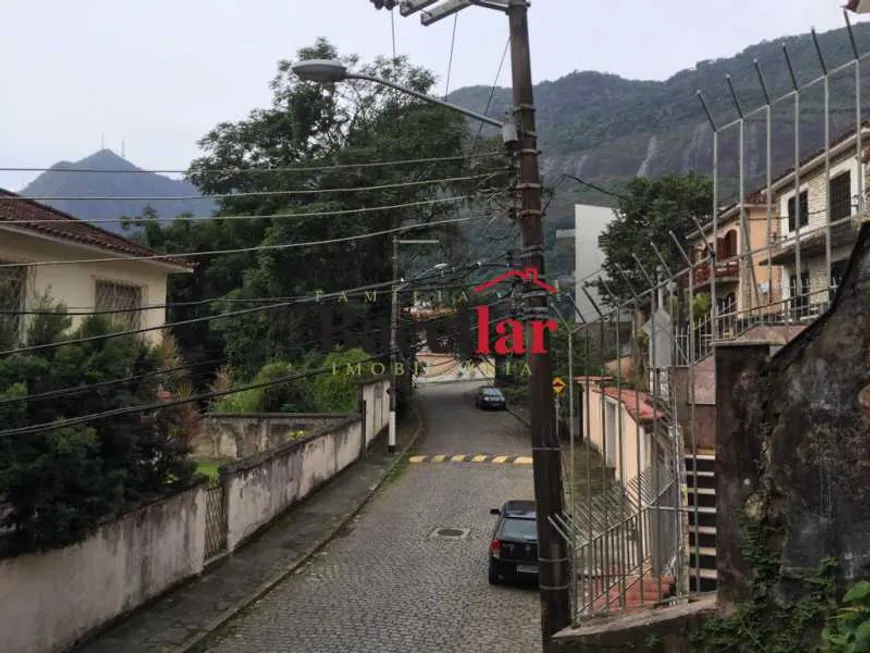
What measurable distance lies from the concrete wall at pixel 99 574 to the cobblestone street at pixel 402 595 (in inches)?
56.4

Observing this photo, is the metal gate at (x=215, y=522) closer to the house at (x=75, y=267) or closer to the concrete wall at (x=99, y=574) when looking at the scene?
the concrete wall at (x=99, y=574)

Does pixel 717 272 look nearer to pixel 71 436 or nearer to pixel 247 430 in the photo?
pixel 71 436

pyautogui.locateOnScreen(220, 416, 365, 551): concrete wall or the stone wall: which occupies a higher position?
the stone wall

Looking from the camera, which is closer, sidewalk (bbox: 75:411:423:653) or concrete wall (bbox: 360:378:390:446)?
sidewalk (bbox: 75:411:423:653)

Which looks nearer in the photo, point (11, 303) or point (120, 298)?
point (11, 303)

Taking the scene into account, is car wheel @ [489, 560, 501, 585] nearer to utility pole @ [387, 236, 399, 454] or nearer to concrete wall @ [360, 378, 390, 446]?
utility pole @ [387, 236, 399, 454]

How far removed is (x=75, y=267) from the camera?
1527 centimetres

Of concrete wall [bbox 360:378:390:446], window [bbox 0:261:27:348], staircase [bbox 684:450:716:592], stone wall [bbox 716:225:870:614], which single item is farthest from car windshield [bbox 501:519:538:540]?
concrete wall [bbox 360:378:390:446]

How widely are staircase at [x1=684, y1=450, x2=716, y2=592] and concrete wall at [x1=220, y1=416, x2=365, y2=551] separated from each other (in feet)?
27.8

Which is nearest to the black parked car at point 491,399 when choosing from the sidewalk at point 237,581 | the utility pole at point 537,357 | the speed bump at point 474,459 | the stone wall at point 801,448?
the speed bump at point 474,459

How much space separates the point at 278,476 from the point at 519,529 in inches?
247

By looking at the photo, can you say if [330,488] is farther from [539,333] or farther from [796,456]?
[796,456]

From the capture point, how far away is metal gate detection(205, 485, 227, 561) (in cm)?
1246

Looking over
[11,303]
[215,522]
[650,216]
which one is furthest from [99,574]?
[650,216]
